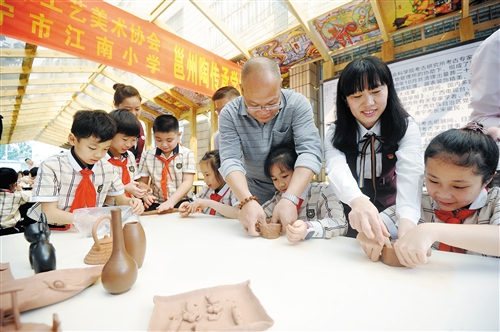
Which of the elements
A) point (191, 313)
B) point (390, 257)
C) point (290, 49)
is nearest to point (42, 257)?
point (191, 313)

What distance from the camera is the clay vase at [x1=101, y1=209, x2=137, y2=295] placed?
0.66 m

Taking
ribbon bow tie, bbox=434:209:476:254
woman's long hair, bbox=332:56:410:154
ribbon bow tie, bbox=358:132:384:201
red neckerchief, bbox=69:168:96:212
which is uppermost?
woman's long hair, bbox=332:56:410:154

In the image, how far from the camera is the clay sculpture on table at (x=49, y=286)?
0.59 metres

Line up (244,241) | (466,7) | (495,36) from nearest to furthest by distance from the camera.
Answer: (244,241) < (495,36) < (466,7)

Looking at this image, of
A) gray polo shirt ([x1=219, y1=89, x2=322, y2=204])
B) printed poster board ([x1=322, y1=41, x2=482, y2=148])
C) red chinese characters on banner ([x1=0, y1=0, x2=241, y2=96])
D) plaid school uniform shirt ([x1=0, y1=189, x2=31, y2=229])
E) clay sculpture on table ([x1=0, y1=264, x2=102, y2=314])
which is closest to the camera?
clay sculpture on table ([x1=0, y1=264, x2=102, y2=314])

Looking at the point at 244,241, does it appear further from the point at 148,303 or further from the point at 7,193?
the point at 7,193

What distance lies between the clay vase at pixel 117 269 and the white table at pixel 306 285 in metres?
0.03

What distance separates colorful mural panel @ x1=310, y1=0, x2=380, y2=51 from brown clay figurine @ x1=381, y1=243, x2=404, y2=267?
12.0 ft

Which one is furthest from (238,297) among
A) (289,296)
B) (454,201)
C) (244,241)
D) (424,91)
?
(424,91)

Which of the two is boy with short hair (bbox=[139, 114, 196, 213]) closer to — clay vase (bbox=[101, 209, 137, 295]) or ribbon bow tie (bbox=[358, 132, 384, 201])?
ribbon bow tie (bbox=[358, 132, 384, 201])

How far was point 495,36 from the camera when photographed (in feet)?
4.14

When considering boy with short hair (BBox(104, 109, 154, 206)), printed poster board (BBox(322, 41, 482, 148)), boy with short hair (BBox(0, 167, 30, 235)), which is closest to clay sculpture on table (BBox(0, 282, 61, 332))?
boy with short hair (BBox(104, 109, 154, 206))

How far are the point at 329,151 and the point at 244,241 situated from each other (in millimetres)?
616

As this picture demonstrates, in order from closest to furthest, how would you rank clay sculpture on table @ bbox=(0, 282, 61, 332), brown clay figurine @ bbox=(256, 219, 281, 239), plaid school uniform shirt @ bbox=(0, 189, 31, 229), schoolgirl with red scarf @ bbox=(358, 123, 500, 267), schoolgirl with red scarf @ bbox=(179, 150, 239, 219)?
clay sculpture on table @ bbox=(0, 282, 61, 332) → schoolgirl with red scarf @ bbox=(358, 123, 500, 267) → brown clay figurine @ bbox=(256, 219, 281, 239) → schoolgirl with red scarf @ bbox=(179, 150, 239, 219) → plaid school uniform shirt @ bbox=(0, 189, 31, 229)
